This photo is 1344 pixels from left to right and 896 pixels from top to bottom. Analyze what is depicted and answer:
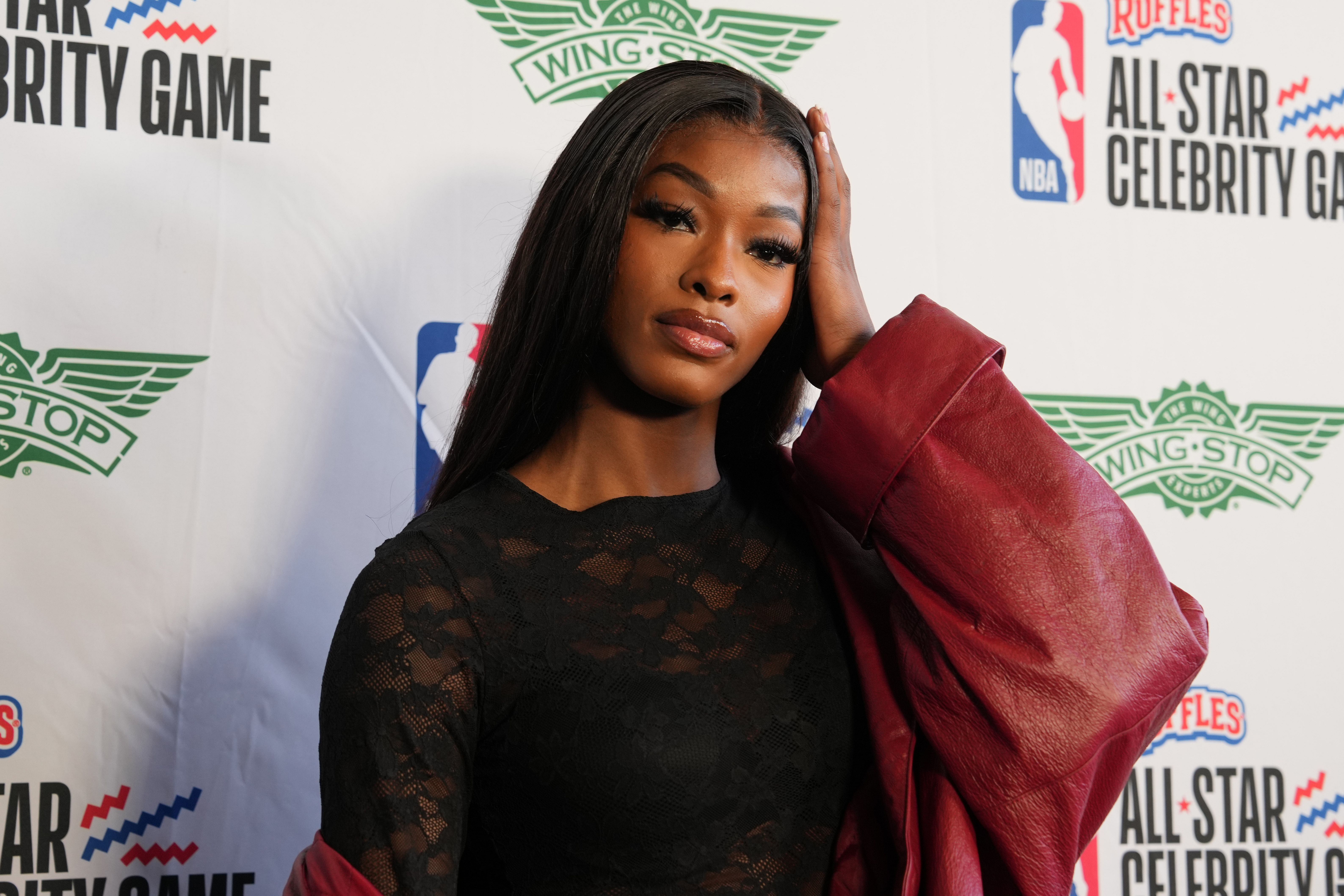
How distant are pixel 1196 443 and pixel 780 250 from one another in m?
0.92

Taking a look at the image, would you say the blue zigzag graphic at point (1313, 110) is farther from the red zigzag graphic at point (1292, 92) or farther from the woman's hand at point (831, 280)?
the woman's hand at point (831, 280)

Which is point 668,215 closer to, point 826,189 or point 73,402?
point 826,189

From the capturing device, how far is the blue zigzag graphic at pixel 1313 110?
1.62 metres

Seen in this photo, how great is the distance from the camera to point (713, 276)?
33.1 inches

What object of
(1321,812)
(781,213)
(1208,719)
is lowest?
(1321,812)

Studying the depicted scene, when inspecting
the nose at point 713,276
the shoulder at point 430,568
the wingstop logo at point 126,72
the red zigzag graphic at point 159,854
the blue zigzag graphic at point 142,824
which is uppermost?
the wingstop logo at point 126,72

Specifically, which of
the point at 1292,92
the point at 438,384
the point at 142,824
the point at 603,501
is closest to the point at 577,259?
the point at 603,501

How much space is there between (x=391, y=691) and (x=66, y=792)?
66cm

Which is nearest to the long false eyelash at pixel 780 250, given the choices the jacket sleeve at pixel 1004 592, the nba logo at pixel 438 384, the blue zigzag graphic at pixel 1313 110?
the jacket sleeve at pixel 1004 592

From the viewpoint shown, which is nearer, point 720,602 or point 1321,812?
point 720,602

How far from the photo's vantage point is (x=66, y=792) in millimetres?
1188

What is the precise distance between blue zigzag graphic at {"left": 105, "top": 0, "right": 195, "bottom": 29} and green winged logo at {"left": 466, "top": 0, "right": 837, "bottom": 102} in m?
0.33

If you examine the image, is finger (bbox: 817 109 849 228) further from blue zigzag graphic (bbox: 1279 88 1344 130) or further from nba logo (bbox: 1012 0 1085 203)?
blue zigzag graphic (bbox: 1279 88 1344 130)

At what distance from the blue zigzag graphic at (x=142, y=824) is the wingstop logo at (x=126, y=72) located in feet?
2.32
